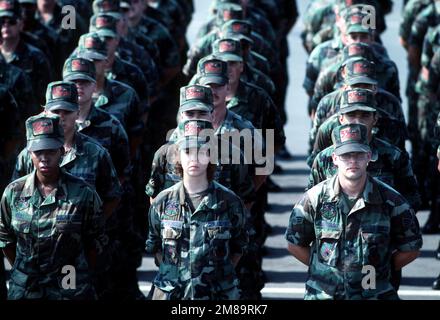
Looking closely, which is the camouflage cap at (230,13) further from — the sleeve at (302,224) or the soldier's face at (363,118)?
the sleeve at (302,224)

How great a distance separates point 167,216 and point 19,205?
1015 millimetres

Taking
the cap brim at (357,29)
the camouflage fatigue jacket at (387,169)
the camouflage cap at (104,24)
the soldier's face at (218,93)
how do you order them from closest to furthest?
1. the camouflage fatigue jacket at (387,169)
2. the soldier's face at (218,93)
3. the cap brim at (357,29)
4. the camouflage cap at (104,24)

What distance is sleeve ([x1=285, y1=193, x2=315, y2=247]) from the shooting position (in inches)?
405

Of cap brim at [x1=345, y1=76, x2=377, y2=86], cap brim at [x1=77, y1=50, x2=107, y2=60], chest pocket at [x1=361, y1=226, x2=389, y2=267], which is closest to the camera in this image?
chest pocket at [x1=361, y1=226, x2=389, y2=267]

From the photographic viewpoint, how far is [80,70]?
12.6 meters

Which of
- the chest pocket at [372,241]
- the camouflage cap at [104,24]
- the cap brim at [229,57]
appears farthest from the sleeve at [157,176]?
the camouflage cap at [104,24]

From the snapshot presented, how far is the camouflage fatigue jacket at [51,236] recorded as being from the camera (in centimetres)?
1032

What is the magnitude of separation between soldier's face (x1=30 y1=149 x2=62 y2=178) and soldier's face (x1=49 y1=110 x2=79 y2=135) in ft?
→ 3.53

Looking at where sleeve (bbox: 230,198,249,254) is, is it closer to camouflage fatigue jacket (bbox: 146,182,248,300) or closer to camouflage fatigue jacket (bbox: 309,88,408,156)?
camouflage fatigue jacket (bbox: 146,182,248,300)

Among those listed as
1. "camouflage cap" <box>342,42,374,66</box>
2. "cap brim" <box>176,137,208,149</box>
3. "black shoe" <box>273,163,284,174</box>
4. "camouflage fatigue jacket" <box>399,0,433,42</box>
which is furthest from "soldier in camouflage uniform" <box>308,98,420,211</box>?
"camouflage fatigue jacket" <box>399,0,433,42</box>

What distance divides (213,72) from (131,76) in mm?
2014

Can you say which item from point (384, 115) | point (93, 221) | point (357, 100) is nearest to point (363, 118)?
point (357, 100)

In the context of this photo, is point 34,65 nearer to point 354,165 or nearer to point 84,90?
point 84,90

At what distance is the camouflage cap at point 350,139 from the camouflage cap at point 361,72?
7.55 feet
